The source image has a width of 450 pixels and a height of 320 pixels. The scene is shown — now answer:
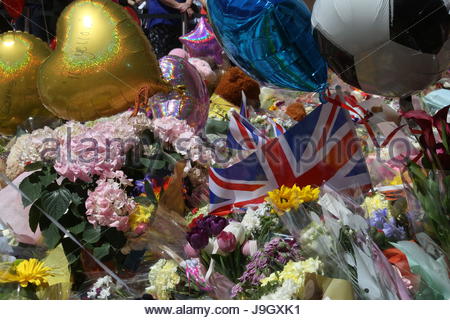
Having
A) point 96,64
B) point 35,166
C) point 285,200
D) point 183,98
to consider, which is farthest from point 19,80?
point 285,200

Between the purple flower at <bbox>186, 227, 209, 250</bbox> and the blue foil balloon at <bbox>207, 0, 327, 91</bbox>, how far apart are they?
720mm

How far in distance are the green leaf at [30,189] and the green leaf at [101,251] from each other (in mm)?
228

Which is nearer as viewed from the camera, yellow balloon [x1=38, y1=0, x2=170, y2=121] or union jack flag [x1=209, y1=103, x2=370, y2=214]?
union jack flag [x1=209, y1=103, x2=370, y2=214]

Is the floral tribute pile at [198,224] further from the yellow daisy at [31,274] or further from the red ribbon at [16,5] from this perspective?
the red ribbon at [16,5]

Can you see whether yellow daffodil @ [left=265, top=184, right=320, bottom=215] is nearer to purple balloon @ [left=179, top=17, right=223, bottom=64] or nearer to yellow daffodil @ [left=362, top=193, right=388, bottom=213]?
yellow daffodil @ [left=362, top=193, right=388, bottom=213]

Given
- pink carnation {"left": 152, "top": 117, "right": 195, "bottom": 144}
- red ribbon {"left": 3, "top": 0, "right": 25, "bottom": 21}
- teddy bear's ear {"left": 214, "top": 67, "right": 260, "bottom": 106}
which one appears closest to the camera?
pink carnation {"left": 152, "top": 117, "right": 195, "bottom": 144}

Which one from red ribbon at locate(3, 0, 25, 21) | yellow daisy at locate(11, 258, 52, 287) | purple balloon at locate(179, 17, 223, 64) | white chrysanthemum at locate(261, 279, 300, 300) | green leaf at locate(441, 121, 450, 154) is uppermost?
red ribbon at locate(3, 0, 25, 21)

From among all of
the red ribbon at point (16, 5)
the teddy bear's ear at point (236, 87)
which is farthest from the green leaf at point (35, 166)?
the red ribbon at point (16, 5)

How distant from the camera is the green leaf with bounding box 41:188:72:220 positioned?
5.25ft

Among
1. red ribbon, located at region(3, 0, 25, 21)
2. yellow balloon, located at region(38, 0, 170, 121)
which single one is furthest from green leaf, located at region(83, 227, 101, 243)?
red ribbon, located at region(3, 0, 25, 21)

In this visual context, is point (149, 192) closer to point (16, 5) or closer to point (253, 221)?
point (253, 221)

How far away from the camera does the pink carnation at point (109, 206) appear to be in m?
1.55
